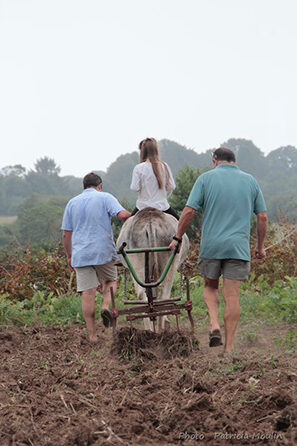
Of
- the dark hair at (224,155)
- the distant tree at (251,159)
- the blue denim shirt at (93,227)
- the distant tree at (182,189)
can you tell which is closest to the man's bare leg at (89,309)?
the blue denim shirt at (93,227)

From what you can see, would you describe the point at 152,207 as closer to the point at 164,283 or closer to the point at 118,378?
the point at 164,283

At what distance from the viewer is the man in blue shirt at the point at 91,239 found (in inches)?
312

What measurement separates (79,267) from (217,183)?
7.20ft

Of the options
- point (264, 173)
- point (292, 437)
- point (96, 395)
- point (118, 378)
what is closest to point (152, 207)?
point (118, 378)

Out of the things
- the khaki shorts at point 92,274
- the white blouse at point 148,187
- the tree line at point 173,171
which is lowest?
the tree line at point 173,171

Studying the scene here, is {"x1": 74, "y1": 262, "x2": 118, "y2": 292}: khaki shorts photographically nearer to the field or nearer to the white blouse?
the field

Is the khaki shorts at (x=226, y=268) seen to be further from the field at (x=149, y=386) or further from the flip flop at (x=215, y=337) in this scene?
the field at (x=149, y=386)

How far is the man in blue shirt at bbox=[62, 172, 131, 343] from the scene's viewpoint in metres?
7.92

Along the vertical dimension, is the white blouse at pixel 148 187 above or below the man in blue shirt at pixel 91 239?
above

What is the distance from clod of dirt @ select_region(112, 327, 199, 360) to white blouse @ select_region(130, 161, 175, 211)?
177 centimetres

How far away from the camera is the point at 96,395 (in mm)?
4820

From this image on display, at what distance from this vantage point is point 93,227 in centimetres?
792

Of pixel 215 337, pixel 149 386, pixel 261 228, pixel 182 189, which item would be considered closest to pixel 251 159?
pixel 182 189

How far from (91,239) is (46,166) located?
453 ft
